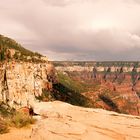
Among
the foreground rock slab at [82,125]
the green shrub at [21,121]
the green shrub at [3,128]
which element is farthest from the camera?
the green shrub at [21,121]

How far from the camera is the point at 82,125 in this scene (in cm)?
1709

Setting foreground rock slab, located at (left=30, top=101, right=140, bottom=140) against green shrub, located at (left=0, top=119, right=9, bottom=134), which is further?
green shrub, located at (left=0, top=119, right=9, bottom=134)

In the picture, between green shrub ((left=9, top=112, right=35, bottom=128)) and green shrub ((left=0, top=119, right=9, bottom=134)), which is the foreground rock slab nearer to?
green shrub ((left=0, top=119, right=9, bottom=134))

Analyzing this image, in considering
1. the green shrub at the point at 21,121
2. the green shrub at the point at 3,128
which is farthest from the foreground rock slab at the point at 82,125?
the green shrub at the point at 21,121

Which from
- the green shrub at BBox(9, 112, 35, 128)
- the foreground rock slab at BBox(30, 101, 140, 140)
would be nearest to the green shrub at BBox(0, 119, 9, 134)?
the green shrub at BBox(9, 112, 35, 128)

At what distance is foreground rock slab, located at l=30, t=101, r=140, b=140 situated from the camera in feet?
52.9

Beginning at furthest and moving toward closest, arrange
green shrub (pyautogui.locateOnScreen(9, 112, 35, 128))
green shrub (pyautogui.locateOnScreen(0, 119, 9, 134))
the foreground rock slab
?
green shrub (pyautogui.locateOnScreen(9, 112, 35, 128)) < green shrub (pyautogui.locateOnScreen(0, 119, 9, 134)) < the foreground rock slab

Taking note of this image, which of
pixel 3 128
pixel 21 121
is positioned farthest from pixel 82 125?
pixel 21 121

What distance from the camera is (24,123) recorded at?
23547 millimetres

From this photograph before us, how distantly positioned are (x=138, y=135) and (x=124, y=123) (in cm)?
138

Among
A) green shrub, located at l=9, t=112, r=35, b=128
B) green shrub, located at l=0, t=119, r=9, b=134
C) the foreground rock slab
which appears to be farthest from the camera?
green shrub, located at l=9, t=112, r=35, b=128

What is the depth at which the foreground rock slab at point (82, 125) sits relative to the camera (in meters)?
16.1

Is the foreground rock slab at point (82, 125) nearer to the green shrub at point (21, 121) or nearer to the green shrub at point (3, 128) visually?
the green shrub at point (3, 128)

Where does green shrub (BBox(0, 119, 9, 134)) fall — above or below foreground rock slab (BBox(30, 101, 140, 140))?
Result: below
